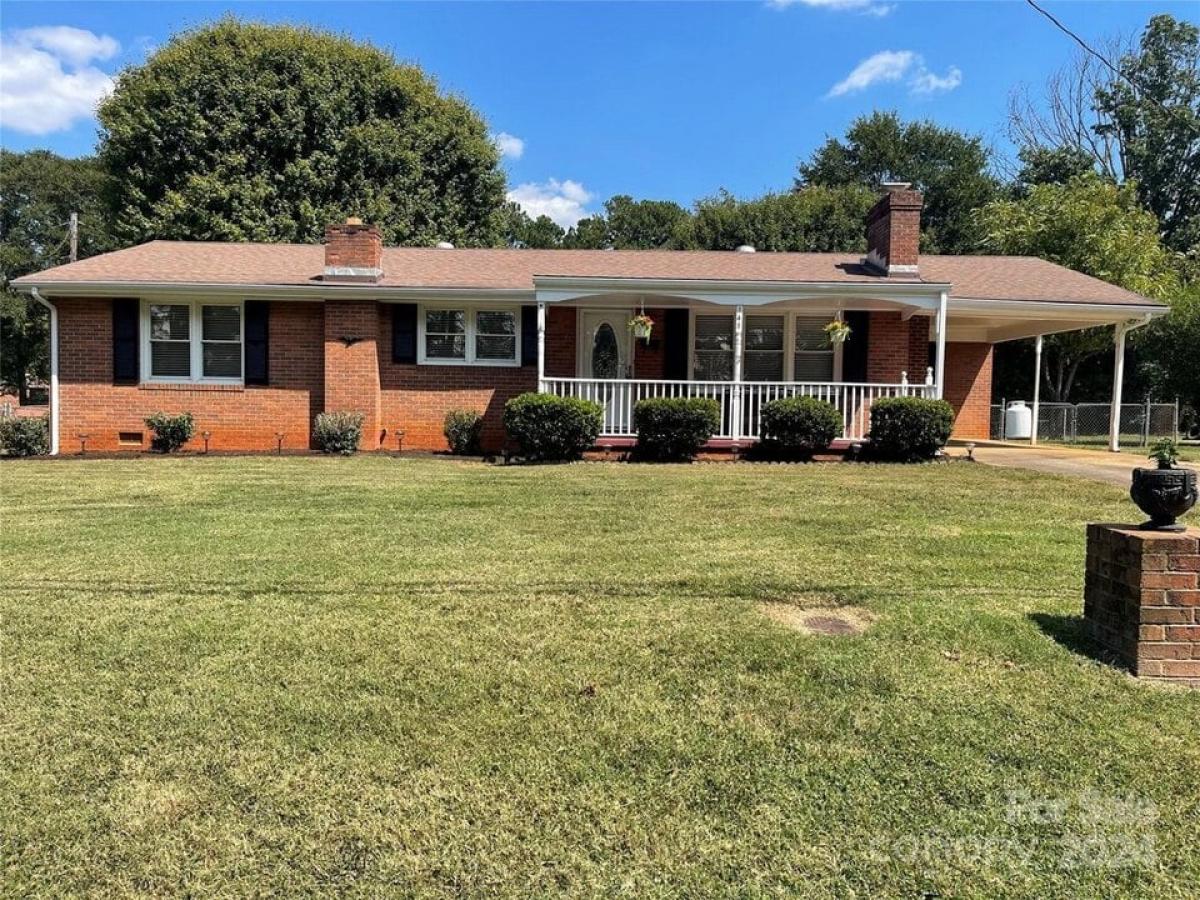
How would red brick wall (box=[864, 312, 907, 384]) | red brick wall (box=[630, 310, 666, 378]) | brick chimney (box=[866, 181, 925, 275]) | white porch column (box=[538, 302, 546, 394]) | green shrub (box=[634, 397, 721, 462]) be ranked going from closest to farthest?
green shrub (box=[634, 397, 721, 462]) < white porch column (box=[538, 302, 546, 394]) < brick chimney (box=[866, 181, 925, 275]) < red brick wall (box=[864, 312, 907, 384]) < red brick wall (box=[630, 310, 666, 378])

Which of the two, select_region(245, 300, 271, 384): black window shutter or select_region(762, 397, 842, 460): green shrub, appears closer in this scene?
select_region(762, 397, 842, 460): green shrub

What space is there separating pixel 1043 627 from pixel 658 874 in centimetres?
290

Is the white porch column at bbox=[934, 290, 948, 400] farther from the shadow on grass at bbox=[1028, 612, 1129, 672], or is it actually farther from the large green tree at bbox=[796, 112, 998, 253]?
the large green tree at bbox=[796, 112, 998, 253]

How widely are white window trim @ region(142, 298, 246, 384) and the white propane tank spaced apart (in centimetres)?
1602

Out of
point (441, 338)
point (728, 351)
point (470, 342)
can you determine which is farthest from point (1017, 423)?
point (441, 338)

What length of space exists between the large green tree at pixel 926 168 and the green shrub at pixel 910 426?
27636mm

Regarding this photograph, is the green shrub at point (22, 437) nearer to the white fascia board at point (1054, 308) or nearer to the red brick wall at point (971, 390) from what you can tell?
the white fascia board at point (1054, 308)

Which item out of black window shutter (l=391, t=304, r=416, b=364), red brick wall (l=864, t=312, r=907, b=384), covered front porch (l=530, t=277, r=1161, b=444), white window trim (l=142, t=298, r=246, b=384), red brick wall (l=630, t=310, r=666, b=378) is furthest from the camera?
red brick wall (l=630, t=310, r=666, b=378)

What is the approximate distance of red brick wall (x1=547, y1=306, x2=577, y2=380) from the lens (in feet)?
48.0

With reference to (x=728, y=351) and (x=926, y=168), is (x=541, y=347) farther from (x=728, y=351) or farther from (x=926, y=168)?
(x=926, y=168)

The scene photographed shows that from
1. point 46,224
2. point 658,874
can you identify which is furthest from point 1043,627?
point 46,224

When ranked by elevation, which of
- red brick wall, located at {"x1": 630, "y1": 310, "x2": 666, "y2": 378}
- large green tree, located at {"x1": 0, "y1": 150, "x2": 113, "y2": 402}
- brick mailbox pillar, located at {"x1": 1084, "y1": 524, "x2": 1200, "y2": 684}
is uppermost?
large green tree, located at {"x1": 0, "y1": 150, "x2": 113, "y2": 402}

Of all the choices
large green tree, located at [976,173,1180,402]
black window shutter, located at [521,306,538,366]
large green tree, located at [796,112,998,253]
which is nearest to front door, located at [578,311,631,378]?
black window shutter, located at [521,306,538,366]

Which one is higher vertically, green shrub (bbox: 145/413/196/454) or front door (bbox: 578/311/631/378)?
front door (bbox: 578/311/631/378)
